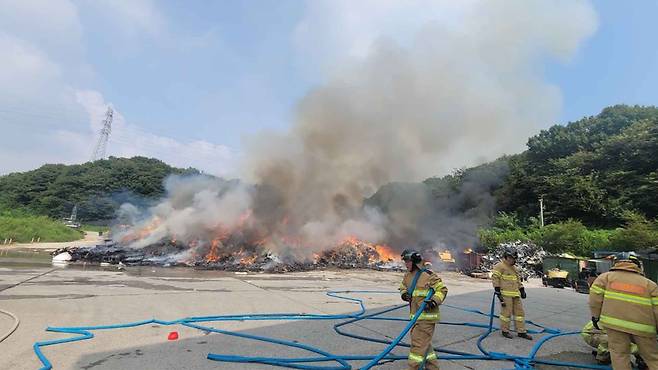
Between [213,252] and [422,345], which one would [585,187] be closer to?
[213,252]

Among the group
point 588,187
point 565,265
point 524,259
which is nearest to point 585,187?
point 588,187

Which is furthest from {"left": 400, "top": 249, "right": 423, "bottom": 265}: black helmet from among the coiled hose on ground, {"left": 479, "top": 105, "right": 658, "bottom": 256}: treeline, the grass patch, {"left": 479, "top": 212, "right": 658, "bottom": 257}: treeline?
the grass patch

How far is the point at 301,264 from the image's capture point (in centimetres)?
2053

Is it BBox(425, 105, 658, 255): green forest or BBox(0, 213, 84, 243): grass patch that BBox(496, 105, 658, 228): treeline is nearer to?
BBox(425, 105, 658, 255): green forest

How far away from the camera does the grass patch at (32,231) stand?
102ft

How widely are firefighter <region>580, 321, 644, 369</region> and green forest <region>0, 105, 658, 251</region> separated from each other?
19.2 meters

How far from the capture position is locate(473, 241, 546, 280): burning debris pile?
2162 centimetres

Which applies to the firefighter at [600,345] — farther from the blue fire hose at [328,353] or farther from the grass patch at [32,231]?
the grass patch at [32,231]

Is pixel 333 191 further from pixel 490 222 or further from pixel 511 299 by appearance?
pixel 511 299

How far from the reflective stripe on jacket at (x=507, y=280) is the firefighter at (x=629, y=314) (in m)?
2.37

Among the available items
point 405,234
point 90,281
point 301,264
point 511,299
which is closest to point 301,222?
point 301,264

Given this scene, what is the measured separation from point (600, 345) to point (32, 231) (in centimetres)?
4195

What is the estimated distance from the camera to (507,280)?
22.2 ft

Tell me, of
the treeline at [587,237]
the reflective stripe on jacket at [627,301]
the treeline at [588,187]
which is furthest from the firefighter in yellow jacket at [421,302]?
the treeline at [588,187]
